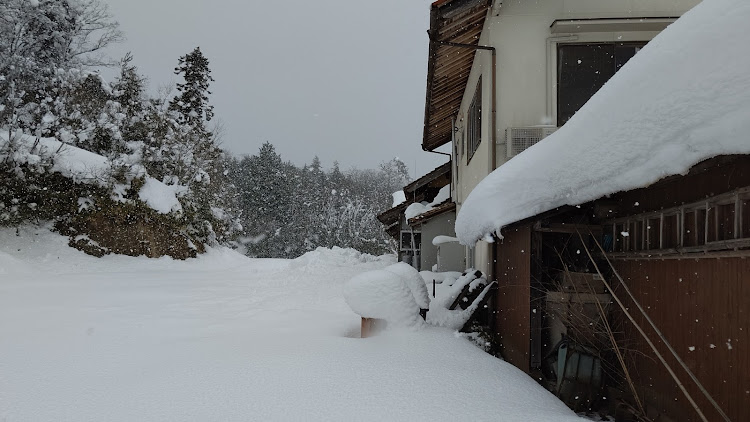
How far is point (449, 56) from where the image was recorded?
9.08 m

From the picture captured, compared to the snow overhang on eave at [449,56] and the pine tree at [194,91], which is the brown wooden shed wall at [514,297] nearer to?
the snow overhang on eave at [449,56]

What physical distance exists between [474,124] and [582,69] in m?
2.64

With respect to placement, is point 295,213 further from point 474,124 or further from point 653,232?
point 653,232

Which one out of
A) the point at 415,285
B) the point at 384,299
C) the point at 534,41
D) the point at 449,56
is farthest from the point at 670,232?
the point at 449,56

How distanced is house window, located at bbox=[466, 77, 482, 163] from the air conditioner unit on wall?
1.41 metres

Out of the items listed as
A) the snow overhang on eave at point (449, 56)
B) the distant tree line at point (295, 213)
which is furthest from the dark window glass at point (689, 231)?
the distant tree line at point (295, 213)

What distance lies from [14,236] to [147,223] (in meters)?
4.36

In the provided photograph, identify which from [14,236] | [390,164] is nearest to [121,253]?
[14,236]

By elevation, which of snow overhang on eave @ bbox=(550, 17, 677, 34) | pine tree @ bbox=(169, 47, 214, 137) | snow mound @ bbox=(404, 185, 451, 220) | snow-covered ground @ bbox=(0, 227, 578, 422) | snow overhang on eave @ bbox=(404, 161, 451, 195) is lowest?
snow-covered ground @ bbox=(0, 227, 578, 422)

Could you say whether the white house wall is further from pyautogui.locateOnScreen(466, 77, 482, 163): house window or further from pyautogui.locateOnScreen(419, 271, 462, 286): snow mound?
pyautogui.locateOnScreen(419, 271, 462, 286): snow mound

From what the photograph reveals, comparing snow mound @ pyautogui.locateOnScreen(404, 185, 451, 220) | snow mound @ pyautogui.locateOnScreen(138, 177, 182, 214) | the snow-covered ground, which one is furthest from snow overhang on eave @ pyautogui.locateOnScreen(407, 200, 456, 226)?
snow mound @ pyautogui.locateOnScreen(138, 177, 182, 214)

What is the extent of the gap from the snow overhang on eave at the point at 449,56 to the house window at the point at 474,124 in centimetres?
80

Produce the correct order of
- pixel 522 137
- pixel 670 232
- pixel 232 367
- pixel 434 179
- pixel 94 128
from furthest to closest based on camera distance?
pixel 94 128
pixel 434 179
pixel 522 137
pixel 232 367
pixel 670 232

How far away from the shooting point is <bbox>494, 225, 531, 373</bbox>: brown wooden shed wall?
17.4ft
